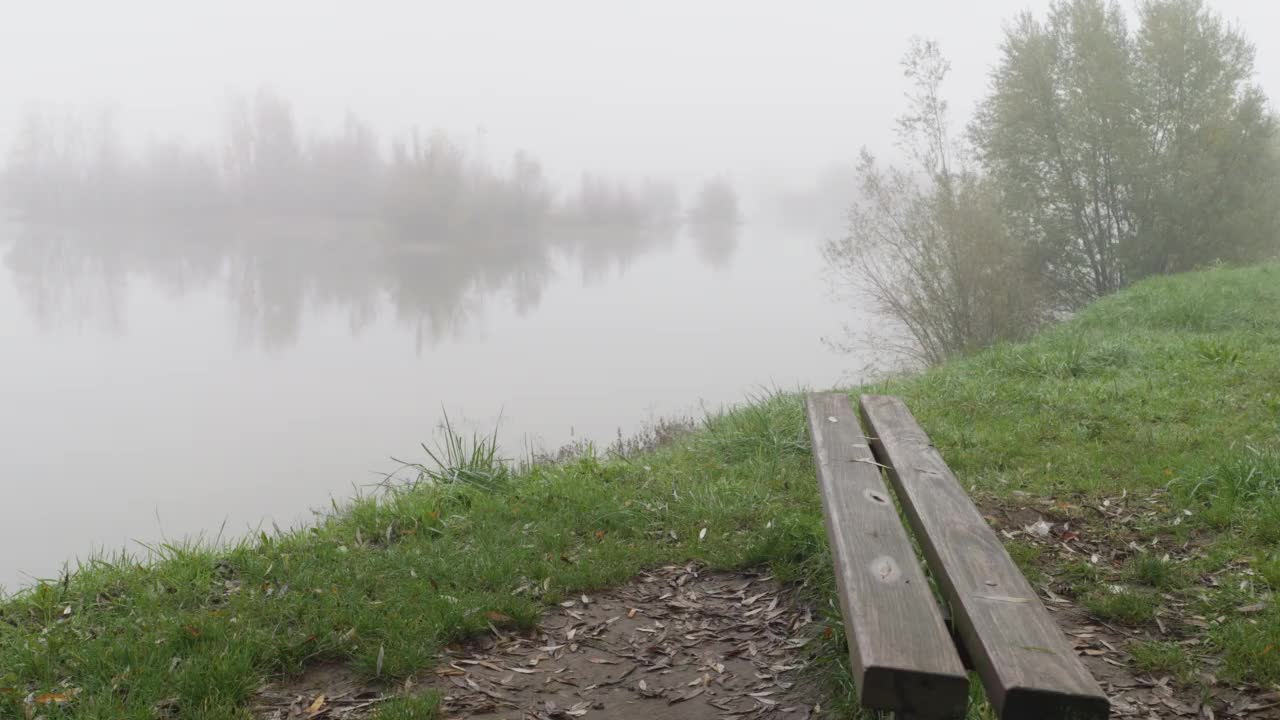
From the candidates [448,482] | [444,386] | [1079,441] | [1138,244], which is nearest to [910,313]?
[1138,244]

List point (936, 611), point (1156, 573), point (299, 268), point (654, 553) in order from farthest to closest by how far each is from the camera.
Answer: point (299, 268)
point (654, 553)
point (1156, 573)
point (936, 611)

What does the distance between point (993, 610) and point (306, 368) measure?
18755 millimetres

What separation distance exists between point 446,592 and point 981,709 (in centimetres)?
210

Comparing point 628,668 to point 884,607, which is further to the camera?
point 628,668

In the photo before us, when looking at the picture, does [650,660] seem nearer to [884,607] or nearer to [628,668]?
[628,668]

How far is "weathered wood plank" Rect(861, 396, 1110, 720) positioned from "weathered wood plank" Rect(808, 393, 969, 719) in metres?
0.08

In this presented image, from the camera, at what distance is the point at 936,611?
2.00m

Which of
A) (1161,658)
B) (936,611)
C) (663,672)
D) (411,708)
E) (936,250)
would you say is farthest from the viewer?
(936,250)

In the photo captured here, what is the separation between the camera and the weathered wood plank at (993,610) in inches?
66.7

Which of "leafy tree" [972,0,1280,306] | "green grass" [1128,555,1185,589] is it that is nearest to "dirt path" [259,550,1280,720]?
"green grass" [1128,555,1185,589]

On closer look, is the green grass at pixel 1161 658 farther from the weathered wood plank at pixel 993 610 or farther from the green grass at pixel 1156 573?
the weathered wood plank at pixel 993 610

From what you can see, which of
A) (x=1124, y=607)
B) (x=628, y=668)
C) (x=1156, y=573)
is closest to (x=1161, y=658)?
(x=1124, y=607)

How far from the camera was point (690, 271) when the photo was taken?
38.2 metres

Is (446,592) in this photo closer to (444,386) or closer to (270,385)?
(444,386)
